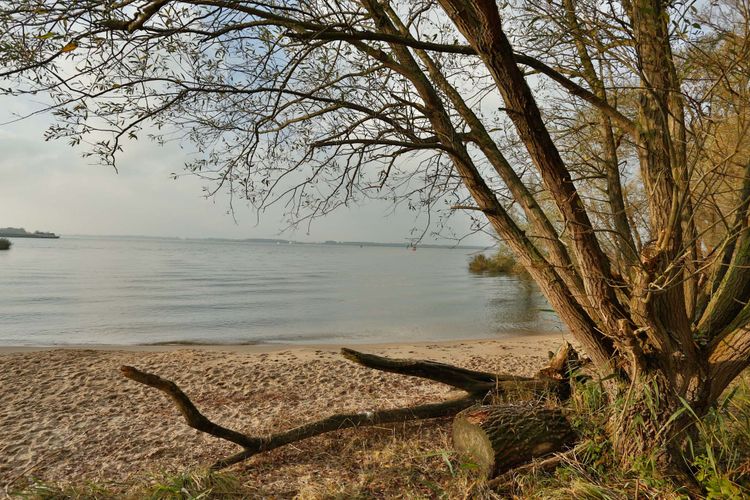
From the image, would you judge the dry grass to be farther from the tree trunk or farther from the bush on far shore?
the bush on far shore

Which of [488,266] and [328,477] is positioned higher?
[488,266]

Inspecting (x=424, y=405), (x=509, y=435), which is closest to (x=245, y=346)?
(x=424, y=405)

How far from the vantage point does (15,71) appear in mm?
3309

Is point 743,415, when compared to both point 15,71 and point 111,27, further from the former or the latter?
point 15,71

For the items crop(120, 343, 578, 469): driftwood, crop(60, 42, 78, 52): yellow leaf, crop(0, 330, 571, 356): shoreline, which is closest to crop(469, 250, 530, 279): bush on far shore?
crop(0, 330, 571, 356): shoreline

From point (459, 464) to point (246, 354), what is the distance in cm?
772

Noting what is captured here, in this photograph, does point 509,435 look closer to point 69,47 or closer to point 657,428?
point 657,428

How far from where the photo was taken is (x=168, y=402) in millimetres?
6344

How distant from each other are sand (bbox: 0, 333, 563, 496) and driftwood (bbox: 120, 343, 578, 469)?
181 millimetres

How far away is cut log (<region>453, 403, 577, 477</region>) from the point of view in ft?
11.7

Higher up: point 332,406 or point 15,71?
point 15,71

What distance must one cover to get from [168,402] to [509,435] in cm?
487

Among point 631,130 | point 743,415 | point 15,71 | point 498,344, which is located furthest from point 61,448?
point 498,344

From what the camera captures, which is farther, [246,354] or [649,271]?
A: [246,354]
